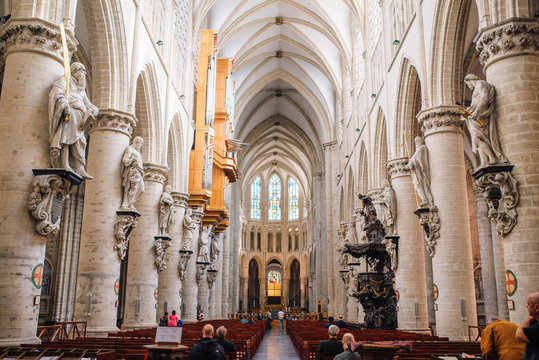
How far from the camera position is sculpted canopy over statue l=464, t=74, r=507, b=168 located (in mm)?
9578

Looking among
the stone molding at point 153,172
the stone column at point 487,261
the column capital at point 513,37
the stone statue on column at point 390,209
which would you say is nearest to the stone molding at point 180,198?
the stone molding at point 153,172

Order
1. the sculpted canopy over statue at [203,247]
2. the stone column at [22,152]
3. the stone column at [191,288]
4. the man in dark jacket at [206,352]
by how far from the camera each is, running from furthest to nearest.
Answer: the sculpted canopy over statue at [203,247] < the stone column at [191,288] < the stone column at [22,152] < the man in dark jacket at [206,352]

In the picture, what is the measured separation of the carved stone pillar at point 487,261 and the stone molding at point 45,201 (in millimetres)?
19287

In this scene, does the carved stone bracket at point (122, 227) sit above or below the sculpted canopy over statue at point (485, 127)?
below

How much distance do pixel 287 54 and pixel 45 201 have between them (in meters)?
32.2

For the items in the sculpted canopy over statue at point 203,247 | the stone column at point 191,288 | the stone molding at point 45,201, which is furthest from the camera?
the sculpted canopy over statue at point 203,247

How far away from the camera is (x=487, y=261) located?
23.4 metres

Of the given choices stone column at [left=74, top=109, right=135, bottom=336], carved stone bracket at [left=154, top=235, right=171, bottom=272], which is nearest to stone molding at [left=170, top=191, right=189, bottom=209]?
carved stone bracket at [left=154, top=235, right=171, bottom=272]

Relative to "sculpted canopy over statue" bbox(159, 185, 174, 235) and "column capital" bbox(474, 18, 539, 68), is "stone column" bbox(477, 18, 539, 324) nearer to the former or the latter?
"column capital" bbox(474, 18, 539, 68)

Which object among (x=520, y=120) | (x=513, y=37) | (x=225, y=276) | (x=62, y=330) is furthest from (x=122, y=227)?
(x=225, y=276)

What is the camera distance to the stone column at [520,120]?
894 centimetres

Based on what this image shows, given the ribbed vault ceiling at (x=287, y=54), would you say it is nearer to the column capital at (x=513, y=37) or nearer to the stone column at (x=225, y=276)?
the stone column at (x=225, y=276)

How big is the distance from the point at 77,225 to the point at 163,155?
8904mm

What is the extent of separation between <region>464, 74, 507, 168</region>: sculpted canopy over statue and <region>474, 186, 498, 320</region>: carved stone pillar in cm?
1448
